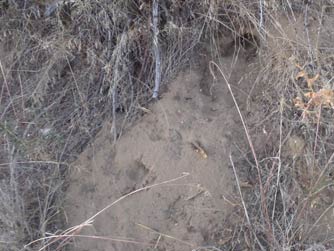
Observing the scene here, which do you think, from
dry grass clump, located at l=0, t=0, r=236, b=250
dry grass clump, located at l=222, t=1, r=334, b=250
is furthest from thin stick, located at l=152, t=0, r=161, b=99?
dry grass clump, located at l=222, t=1, r=334, b=250

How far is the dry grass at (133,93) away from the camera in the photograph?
6.77ft

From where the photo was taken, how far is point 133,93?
2.36 meters

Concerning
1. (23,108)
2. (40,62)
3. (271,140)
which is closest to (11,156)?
(23,108)

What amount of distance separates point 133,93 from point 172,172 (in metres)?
0.40

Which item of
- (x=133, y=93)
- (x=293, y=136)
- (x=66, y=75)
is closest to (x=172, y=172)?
(x=133, y=93)

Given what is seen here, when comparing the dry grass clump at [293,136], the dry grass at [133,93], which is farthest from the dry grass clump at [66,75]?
the dry grass clump at [293,136]

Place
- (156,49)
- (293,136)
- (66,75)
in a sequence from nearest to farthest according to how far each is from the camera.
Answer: (293,136) < (156,49) < (66,75)

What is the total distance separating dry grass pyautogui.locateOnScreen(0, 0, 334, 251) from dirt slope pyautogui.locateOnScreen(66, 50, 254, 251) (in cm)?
6

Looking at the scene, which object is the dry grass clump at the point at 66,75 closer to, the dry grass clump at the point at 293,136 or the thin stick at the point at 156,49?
the thin stick at the point at 156,49

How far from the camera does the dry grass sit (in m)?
2.06

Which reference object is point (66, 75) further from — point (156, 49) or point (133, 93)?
point (156, 49)

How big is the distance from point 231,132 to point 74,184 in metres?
0.69

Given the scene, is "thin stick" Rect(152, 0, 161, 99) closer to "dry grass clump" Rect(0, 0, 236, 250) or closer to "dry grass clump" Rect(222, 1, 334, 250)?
"dry grass clump" Rect(0, 0, 236, 250)

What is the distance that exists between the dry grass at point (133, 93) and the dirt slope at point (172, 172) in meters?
0.06
